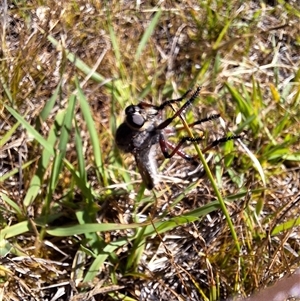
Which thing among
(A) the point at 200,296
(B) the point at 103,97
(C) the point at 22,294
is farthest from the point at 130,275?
(B) the point at 103,97

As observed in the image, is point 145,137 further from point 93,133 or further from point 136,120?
point 93,133

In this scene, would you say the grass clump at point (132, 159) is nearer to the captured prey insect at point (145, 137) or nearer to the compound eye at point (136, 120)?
the captured prey insect at point (145, 137)

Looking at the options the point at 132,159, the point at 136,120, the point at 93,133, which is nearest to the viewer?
the point at 136,120

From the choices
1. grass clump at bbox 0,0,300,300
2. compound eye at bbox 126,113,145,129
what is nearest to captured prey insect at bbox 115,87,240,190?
compound eye at bbox 126,113,145,129

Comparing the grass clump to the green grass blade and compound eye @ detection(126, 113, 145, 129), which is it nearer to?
the green grass blade

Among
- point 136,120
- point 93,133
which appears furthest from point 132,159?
point 136,120
